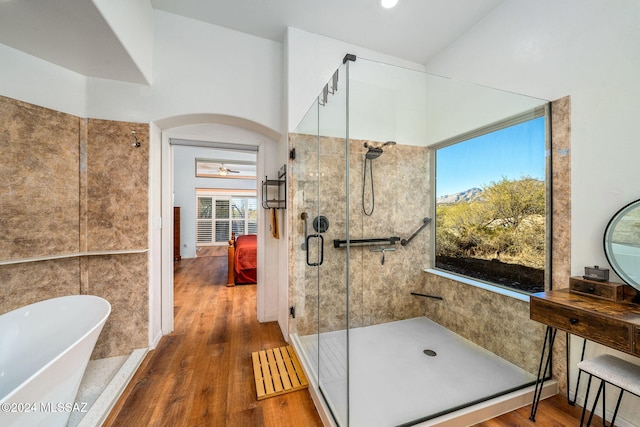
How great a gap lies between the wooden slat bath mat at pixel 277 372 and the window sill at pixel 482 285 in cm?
174

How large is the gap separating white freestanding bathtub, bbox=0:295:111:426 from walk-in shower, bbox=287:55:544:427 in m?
1.43

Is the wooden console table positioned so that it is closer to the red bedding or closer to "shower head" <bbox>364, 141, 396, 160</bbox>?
"shower head" <bbox>364, 141, 396, 160</bbox>

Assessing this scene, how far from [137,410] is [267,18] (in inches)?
131

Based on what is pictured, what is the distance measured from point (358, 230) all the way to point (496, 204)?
4.25 ft

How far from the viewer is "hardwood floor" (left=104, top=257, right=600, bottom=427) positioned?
150 cm

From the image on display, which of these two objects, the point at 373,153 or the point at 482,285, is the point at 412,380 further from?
the point at 373,153

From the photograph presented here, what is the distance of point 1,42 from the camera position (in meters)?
1.67

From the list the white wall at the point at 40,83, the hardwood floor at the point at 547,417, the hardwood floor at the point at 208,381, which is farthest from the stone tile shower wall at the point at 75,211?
the hardwood floor at the point at 547,417

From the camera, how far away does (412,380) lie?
1.79 metres

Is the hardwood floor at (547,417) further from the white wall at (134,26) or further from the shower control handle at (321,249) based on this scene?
the white wall at (134,26)

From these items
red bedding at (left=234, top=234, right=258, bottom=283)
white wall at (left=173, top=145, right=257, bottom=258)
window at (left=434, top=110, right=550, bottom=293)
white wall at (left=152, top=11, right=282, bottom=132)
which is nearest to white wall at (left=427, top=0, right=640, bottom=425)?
window at (left=434, top=110, right=550, bottom=293)

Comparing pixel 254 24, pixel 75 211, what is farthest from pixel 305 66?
pixel 75 211

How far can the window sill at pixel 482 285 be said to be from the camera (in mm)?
1932

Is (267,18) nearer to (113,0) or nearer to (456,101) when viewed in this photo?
(113,0)
